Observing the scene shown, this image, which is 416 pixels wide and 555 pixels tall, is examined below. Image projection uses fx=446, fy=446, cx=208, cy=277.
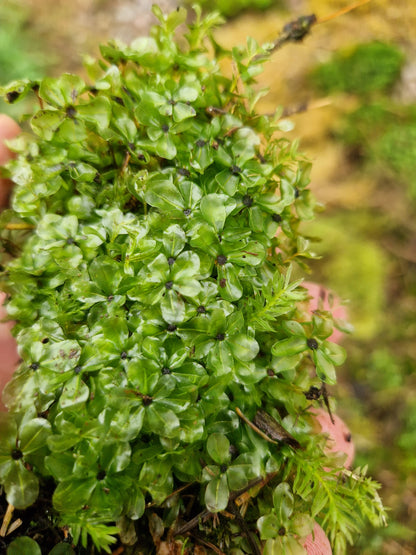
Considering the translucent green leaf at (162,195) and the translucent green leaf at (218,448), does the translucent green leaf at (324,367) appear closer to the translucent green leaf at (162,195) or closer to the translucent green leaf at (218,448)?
the translucent green leaf at (218,448)

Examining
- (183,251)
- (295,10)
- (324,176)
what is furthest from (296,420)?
(295,10)

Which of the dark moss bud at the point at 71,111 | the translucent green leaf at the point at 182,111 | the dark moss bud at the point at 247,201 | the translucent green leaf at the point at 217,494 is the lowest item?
the translucent green leaf at the point at 217,494

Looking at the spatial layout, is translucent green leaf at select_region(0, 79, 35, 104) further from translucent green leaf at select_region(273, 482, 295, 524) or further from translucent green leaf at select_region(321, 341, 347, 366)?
translucent green leaf at select_region(273, 482, 295, 524)

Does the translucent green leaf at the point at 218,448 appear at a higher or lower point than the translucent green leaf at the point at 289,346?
lower

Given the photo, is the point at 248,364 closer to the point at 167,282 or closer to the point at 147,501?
the point at 167,282

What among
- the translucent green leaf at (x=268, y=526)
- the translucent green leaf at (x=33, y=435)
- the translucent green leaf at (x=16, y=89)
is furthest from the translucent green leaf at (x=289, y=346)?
the translucent green leaf at (x=16, y=89)

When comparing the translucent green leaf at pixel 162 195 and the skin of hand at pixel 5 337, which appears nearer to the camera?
the translucent green leaf at pixel 162 195

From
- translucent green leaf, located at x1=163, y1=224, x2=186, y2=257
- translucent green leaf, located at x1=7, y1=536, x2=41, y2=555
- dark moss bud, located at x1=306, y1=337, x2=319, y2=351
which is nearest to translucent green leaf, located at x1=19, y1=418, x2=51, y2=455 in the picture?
translucent green leaf, located at x1=7, y1=536, x2=41, y2=555
